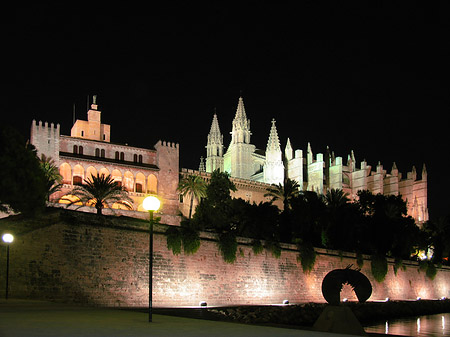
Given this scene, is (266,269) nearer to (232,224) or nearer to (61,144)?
(232,224)

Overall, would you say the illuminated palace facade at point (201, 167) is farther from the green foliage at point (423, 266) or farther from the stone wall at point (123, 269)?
the green foliage at point (423, 266)

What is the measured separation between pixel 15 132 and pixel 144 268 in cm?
761

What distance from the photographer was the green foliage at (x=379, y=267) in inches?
1471

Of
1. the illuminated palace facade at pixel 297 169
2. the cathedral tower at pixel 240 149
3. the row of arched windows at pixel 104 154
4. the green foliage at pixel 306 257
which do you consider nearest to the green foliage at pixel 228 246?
the green foliage at pixel 306 257

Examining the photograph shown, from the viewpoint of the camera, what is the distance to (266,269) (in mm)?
28750

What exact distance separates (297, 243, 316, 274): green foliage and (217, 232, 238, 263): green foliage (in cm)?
670

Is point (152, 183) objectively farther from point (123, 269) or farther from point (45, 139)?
point (123, 269)

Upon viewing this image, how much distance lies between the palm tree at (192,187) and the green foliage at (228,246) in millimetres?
23844

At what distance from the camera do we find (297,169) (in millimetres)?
75562

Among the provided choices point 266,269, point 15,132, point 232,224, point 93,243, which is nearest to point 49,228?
point 93,243

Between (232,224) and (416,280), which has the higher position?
(232,224)

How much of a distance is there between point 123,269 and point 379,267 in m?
22.4

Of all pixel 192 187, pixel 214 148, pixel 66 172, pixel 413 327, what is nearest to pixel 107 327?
pixel 413 327

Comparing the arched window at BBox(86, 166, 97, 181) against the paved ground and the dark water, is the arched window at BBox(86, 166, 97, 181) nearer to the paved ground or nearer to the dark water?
the dark water
